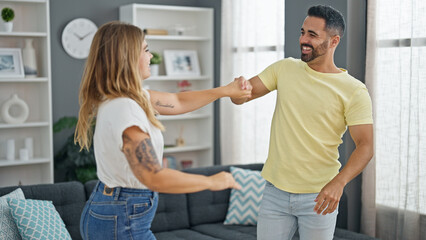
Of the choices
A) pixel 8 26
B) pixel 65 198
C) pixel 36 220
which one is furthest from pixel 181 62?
pixel 36 220

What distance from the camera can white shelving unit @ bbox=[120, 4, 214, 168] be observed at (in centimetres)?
565

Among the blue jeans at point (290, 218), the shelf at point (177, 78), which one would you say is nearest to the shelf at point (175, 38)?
the shelf at point (177, 78)

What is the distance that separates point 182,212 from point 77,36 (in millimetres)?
2234

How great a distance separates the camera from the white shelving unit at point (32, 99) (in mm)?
4934

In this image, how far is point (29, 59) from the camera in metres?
4.94

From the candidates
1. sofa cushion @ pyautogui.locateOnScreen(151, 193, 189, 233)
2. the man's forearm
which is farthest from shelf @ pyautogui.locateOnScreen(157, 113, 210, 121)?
the man's forearm

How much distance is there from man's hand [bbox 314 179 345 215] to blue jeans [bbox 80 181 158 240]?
76 centimetres

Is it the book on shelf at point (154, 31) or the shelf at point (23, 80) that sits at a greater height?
the book on shelf at point (154, 31)

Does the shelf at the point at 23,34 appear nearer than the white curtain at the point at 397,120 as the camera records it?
No

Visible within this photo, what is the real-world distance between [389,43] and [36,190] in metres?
2.44

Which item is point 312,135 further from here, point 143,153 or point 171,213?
point 171,213

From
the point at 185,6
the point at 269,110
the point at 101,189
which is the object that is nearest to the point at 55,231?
the point at 101,189

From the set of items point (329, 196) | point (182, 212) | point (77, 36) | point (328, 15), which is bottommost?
point (182, 212)

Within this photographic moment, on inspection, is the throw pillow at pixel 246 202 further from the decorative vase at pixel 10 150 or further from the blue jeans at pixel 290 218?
the decorative vase at pixel 10 150
